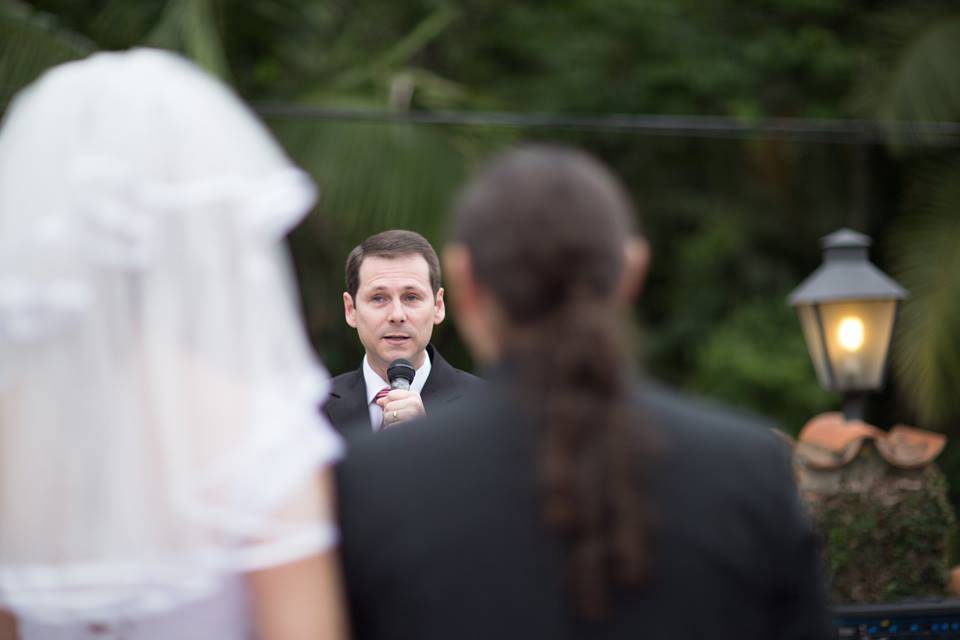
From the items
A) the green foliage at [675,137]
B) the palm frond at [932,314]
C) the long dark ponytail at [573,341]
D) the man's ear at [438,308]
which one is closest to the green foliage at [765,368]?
the green foliage at [675,137]

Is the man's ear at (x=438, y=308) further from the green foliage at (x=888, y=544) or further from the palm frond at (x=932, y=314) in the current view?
the palm frond at (x=932, y=314)

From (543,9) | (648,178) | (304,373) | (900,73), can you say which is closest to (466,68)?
(543,9)

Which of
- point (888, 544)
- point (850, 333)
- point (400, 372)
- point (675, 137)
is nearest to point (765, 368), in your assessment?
point (675, 137)

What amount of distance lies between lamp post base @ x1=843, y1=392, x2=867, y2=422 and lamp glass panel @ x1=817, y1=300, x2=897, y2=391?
38 mm

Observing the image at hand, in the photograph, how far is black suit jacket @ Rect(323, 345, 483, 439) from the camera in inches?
167

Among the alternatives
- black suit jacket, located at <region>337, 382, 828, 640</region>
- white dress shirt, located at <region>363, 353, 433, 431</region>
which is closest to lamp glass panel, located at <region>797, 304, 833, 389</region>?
white dress shirt, located at <region>363, 353, 433, 431</region>

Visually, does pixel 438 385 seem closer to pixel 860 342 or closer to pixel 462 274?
pixel 462 274

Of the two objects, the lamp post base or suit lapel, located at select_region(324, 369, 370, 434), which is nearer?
suit lapel, located at select_region(324, 369, 370, 434)

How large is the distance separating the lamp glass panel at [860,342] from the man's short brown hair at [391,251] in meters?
3.40

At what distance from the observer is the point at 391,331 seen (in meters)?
4.27

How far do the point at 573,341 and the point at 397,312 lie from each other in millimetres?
2601

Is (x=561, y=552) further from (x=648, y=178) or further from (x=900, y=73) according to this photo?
(x=648, y=178)

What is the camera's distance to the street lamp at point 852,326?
7.09 m

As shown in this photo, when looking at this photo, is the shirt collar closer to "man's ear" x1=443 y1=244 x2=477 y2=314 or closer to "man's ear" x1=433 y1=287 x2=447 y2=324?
"man's ear" x1=433 y1=287 x2=447 y2=324
